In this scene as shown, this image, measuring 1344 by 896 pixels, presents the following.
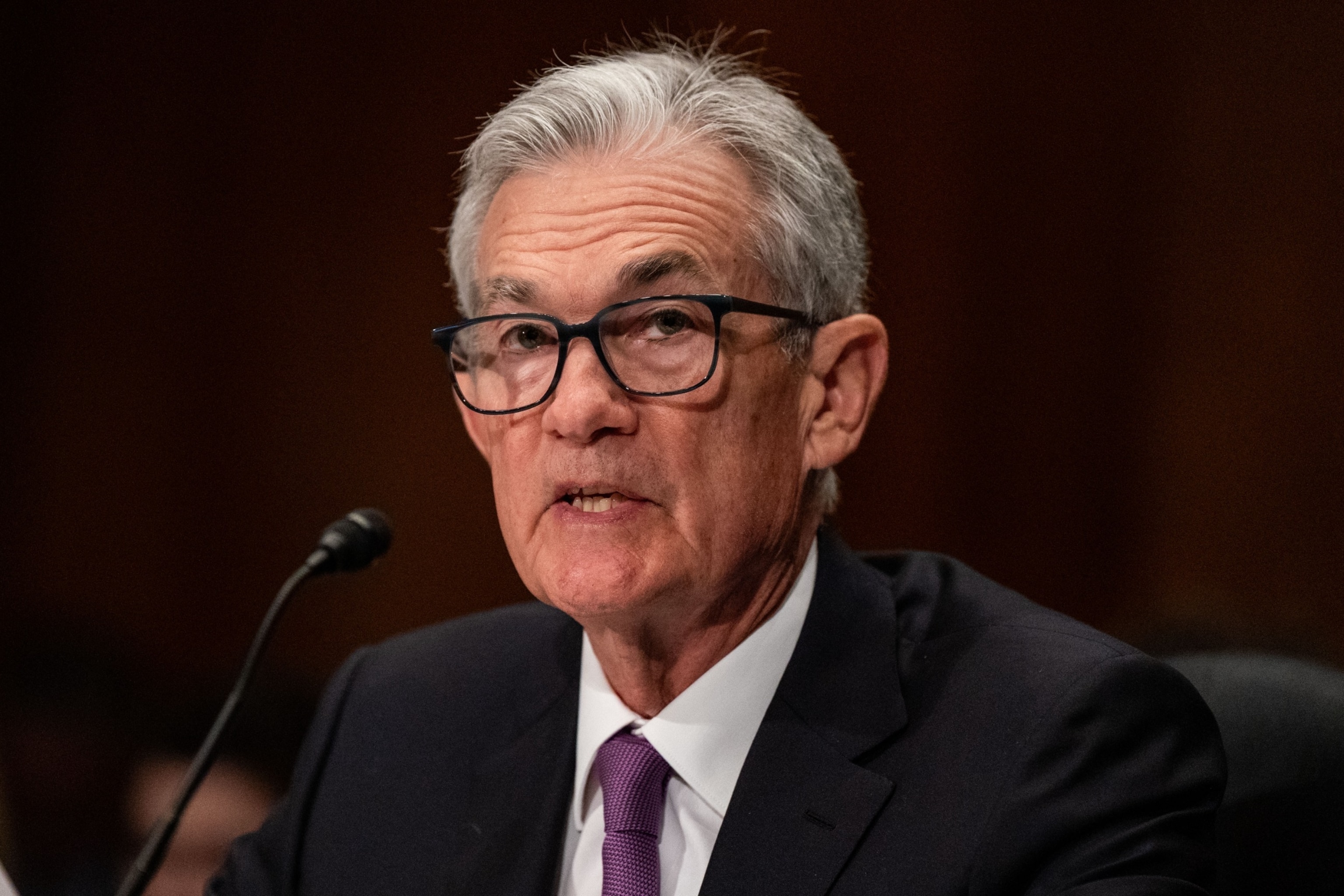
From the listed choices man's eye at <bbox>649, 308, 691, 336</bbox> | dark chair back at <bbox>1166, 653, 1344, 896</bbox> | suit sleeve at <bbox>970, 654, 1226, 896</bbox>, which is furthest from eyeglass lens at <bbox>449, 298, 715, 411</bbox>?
dark chair back at <bbox>1166, 653, 1344, 896</bbox>

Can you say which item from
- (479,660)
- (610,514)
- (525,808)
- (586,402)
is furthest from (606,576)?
(479,660)

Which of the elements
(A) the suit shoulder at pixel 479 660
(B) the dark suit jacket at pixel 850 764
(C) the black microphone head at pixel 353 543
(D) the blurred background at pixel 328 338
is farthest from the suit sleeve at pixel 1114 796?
(D) the blurred background at pixel 328 338

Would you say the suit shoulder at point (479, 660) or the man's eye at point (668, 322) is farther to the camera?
the suit shoulder at point (479, 660)

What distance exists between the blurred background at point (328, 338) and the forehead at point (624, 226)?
3.66 feet

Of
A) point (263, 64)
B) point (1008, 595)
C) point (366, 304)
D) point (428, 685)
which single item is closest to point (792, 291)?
point (1008, 595)

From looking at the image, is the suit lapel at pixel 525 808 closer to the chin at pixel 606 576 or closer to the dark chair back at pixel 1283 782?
the chin at pixel 606 576

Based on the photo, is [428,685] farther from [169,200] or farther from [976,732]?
[169,200]

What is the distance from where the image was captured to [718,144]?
5.35ft

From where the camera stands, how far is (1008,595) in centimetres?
169

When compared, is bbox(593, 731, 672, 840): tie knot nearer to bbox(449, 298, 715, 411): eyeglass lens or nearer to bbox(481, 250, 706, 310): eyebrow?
bbox(449, 298, 715, 411): eyeglass lens

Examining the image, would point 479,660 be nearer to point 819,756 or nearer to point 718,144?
point 819,756

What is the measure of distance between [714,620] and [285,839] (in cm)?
78

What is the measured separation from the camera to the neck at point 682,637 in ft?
5.43

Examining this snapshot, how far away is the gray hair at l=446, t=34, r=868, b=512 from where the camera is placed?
163 centimetres
